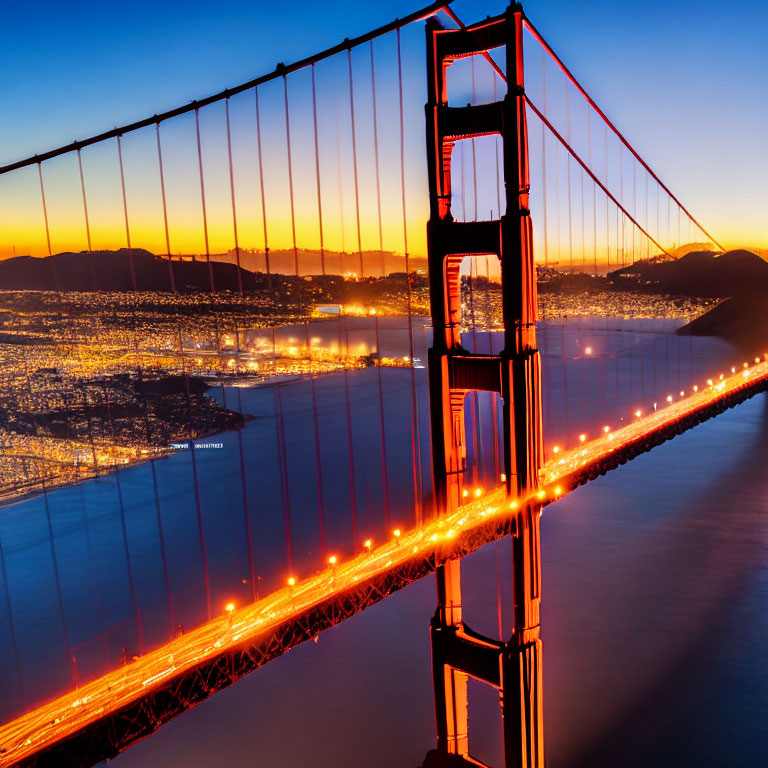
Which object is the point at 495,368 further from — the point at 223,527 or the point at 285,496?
the point at 223,527

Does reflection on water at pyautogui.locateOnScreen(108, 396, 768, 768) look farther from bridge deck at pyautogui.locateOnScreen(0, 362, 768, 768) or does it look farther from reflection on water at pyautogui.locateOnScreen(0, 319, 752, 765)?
bridge deck at pyautogui.locateOnScreen(0, 362, 768, 768)

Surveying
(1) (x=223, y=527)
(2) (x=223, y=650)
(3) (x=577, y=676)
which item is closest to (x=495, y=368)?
(2) (x=223, y=650)

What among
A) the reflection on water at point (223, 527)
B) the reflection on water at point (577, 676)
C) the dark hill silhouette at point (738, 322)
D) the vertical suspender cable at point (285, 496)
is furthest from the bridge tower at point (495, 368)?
the dark hill silhouette at point (738, 322)

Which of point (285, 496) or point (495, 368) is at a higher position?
point (495, 368)

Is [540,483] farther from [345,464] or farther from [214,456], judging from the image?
[214,456]

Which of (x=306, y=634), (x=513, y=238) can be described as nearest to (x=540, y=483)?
(x=513, y=238)

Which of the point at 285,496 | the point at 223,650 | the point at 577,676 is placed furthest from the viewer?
the point at 285,496
